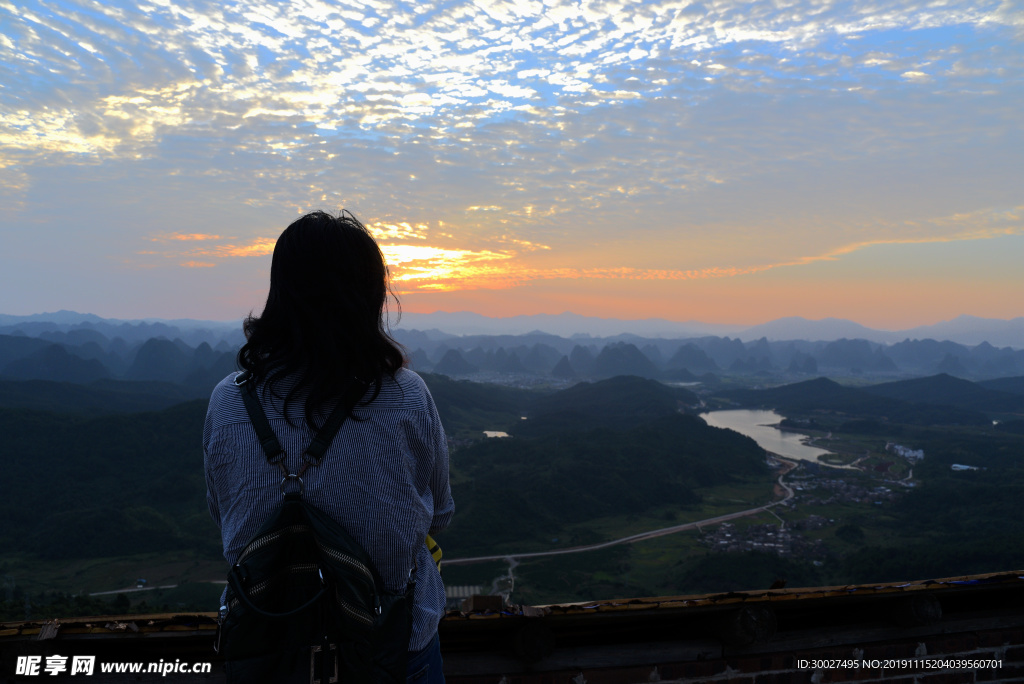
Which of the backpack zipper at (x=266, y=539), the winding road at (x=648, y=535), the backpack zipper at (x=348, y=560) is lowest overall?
the winding road at (x=648, y=535)

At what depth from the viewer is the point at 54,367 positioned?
95000mm

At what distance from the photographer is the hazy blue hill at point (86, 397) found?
5781 centimetres

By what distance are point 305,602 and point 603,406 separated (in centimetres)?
8232

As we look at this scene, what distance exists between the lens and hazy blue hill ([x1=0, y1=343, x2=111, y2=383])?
306ft

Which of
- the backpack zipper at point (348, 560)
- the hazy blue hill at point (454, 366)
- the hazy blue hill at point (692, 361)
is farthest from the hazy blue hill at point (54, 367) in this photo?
the hazy blue hill at point (692, 361)

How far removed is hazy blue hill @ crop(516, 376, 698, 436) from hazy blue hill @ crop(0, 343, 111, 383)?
75.7 meters

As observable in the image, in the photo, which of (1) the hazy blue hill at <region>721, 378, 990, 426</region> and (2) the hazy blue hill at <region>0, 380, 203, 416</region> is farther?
(1) the hazy blue hill at <region>721, 378, 990, 426</region>

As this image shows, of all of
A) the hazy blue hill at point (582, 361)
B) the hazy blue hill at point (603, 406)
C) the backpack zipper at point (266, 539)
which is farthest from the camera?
the hazy blue hill at point (582, 361)

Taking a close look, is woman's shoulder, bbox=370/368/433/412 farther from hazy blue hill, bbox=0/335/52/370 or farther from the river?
hazy blue hill, bbox=0/335/52/370

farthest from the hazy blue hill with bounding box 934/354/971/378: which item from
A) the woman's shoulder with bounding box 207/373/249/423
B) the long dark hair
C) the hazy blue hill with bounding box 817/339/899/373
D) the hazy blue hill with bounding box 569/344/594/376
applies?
the woman's shoulder with bounding box 207/373/249/423

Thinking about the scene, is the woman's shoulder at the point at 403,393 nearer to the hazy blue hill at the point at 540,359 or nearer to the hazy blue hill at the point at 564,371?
the hazy blue hill at the point at 564,371

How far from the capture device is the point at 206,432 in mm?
1509

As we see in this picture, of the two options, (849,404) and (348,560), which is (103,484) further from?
(849,404)

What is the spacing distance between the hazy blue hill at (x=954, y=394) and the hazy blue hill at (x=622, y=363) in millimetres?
59718
